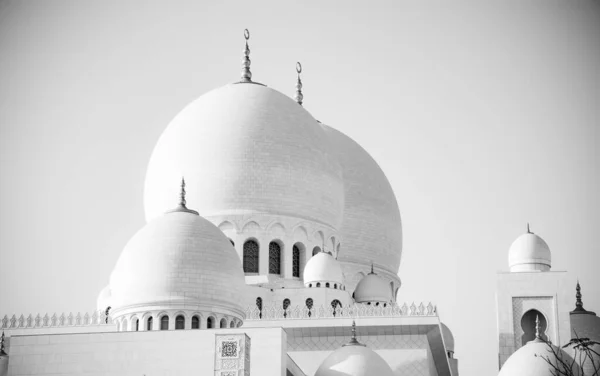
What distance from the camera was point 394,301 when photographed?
46.3 m

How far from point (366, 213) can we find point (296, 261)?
570 centimetres

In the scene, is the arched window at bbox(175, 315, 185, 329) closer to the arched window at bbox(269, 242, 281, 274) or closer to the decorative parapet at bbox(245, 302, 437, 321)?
the decorative parapet at bbox(245, 302, 437, 321)

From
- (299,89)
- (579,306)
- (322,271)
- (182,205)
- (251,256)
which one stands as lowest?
(579,306)

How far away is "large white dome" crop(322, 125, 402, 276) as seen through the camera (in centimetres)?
4662

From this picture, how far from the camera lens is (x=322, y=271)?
40625 millimetres

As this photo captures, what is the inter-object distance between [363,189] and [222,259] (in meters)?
11.7

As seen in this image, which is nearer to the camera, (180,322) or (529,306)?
(180,322)

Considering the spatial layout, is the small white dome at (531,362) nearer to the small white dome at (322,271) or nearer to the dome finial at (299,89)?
the small white dome at (322,271)

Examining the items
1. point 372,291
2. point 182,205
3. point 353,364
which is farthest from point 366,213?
point 353,364

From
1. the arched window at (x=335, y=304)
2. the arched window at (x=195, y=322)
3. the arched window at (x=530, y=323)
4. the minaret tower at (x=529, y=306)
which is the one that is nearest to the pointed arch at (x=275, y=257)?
the arched window at (x=335, y=304)

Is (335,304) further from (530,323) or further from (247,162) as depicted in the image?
(530,323)

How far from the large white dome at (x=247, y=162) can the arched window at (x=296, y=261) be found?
3.67 ft

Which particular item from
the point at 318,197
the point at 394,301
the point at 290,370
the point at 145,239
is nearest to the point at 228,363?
the point at 290,370

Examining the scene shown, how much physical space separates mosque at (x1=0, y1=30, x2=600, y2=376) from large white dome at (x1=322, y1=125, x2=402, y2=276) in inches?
2.1
